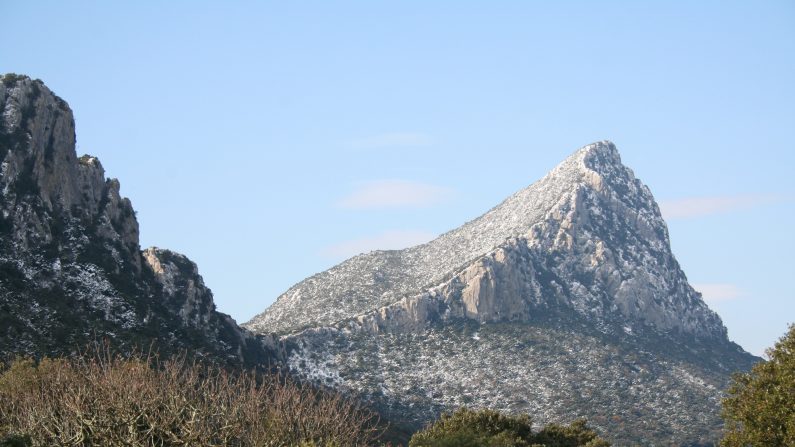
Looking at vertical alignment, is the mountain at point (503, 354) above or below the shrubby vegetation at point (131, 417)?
above

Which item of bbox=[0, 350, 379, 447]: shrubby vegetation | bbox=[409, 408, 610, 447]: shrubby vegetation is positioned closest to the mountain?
bbox=[409, 408, 610, 447]: shrubby vegetation

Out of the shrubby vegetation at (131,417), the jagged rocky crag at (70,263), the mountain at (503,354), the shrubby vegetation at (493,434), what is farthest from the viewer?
the mountain at (503,354)

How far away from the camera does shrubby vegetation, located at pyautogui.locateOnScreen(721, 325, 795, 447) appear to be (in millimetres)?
63375

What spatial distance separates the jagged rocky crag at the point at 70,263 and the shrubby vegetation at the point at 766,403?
57223mm

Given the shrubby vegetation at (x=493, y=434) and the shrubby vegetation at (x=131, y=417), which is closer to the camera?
the shrubby vegetation at (x=131, y=417)

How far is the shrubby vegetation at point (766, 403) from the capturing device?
63.4 m

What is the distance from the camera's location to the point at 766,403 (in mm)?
64500

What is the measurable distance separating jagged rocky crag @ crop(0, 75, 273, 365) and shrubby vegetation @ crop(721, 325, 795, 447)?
57.2 m

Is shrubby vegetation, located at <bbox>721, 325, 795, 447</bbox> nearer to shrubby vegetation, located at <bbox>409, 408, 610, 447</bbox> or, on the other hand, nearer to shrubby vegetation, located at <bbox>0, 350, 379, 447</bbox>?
shrubby vegetation, located at <bbox>409, 408, 610, 447</bbox>

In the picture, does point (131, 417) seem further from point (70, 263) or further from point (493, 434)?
point (70, 263)

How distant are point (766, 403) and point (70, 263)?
75.7 metres

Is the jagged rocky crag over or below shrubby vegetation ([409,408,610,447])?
over

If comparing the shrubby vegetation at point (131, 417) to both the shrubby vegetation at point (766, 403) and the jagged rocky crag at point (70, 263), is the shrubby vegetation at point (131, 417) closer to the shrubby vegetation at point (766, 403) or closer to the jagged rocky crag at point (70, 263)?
the jagged rocky crag at point (70, 263)

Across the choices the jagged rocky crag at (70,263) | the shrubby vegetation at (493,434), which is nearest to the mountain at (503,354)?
the jagged rocky crag at (70,263)
